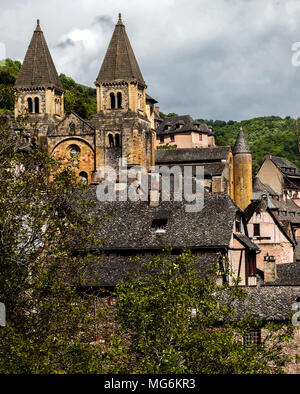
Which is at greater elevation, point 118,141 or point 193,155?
point 193,155

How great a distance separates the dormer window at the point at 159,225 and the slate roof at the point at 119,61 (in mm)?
37519

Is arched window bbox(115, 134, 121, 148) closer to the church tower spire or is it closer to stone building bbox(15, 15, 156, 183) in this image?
stone building bbox(15, 15, 156, 183)

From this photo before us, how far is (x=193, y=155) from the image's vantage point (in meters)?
79.9

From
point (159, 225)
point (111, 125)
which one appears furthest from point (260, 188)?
point (159, 225)

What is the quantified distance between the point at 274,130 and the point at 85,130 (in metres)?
56.0

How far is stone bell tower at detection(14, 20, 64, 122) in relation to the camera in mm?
76062

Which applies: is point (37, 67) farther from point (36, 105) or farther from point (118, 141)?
point (118, 141)

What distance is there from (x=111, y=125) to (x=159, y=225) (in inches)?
1399

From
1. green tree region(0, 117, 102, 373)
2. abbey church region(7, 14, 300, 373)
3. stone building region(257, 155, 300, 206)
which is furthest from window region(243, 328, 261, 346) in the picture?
stone building region(257, 155, 300, 206)

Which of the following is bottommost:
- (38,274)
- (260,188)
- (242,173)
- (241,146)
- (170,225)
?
(38,274)

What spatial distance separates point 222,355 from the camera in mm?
21406

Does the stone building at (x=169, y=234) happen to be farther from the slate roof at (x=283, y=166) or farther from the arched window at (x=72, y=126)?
the slate roof at (x=283, y=166)
